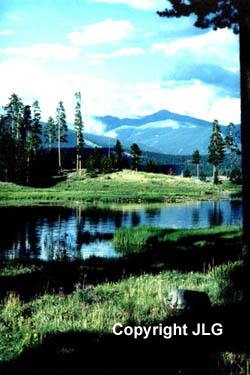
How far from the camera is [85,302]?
11.9 metres

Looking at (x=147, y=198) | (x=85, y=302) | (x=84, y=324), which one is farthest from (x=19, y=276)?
(x=147, y=198)

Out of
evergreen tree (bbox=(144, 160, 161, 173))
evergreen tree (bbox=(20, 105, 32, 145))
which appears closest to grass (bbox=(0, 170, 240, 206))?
evergreen tree (bbox=(20, 105, 32, 145))

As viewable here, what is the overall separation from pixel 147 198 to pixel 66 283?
214 ft

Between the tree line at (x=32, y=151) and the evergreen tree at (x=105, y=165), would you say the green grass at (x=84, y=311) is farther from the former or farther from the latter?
the evergreen tree at (x=105, y=165)

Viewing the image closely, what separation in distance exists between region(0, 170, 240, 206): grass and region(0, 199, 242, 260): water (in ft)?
52.1

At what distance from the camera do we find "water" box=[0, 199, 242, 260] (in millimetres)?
28427

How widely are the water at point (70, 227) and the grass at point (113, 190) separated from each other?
1587 cm

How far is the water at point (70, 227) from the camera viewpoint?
28.4 meters

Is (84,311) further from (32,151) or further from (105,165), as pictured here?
(105,165)

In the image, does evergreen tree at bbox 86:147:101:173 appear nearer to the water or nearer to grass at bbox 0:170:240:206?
grass at bbox 0:170:240:206

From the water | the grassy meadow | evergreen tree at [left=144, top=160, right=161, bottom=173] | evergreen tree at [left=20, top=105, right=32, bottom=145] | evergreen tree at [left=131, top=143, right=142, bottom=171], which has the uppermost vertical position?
evergreen tree at [left=20, top=105, right=32, bottom=145]

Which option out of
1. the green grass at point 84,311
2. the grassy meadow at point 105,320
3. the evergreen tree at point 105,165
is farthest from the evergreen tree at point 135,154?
the green grass at point 84,311

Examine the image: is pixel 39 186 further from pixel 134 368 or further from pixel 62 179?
pixel 134 368

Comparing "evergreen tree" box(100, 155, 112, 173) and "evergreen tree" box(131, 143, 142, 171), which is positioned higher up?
"evergreen tree" box(131, 143, 142, 171)
